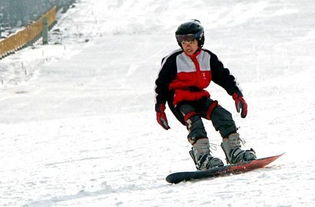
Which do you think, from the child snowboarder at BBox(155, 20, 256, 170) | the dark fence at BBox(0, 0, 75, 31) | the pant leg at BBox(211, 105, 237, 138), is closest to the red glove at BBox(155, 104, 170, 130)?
the child snowboarder at BBox(155, 20, 256, 170)

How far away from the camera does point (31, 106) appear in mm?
13836

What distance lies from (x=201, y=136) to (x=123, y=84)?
1115cm

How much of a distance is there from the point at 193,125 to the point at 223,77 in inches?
25.1

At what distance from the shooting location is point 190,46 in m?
5.10

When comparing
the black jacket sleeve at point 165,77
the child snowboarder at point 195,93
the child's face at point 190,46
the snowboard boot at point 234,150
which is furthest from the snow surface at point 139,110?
the child's face at point 190,46

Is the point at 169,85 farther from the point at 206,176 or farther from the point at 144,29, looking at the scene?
the point at 144,29

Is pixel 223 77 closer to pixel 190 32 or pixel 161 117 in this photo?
pixel 190 32

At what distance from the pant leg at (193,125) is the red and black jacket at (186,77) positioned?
0.61ft

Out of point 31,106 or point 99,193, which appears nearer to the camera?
point 99,193

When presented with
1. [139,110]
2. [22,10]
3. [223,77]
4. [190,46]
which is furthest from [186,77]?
[22,10]

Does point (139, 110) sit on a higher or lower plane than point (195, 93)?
lower

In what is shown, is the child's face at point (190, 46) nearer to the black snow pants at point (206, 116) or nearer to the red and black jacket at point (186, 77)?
the red and black jacket at point (186, 77)

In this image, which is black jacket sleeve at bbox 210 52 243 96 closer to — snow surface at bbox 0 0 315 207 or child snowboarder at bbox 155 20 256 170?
child snowboarder at bbox 155 20 256 170

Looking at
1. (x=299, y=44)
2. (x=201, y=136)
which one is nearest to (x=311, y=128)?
(x=201, y=136)
